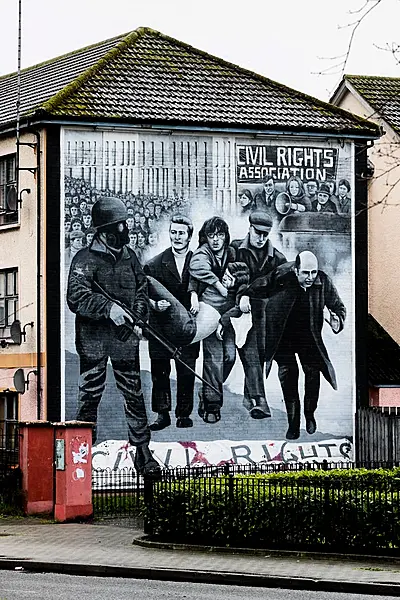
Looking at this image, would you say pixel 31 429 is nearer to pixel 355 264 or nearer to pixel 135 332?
pixel 135 332

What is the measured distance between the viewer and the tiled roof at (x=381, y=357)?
35.7 meters

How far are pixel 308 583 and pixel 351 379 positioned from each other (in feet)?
53.1

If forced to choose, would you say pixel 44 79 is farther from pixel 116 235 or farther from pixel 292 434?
pixel 292 434

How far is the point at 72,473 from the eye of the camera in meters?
26.7

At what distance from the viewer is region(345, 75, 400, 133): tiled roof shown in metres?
39.4

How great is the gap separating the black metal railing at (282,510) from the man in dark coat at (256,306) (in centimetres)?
1011

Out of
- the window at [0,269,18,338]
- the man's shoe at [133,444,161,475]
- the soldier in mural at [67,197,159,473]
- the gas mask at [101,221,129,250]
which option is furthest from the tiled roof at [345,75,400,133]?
the man's shoe at [133,444,161,475]

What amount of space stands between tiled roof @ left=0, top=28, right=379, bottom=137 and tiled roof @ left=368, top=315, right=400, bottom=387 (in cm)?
617

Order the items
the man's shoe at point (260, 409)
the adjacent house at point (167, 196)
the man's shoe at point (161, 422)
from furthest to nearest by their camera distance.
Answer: the man's shoe at point (260, 409), the man's shoe at point (161, 422), the adjacent house at point (167, 196)

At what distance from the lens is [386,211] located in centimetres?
3941

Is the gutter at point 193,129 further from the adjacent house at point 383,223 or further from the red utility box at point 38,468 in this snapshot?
the red utility box at point 38,468

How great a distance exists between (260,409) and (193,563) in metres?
13.2

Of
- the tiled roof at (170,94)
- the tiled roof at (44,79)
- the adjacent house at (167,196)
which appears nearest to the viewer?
the adjacent house at (167,196)

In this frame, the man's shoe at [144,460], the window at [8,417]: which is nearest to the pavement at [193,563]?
the man's shoe at [144,460]
